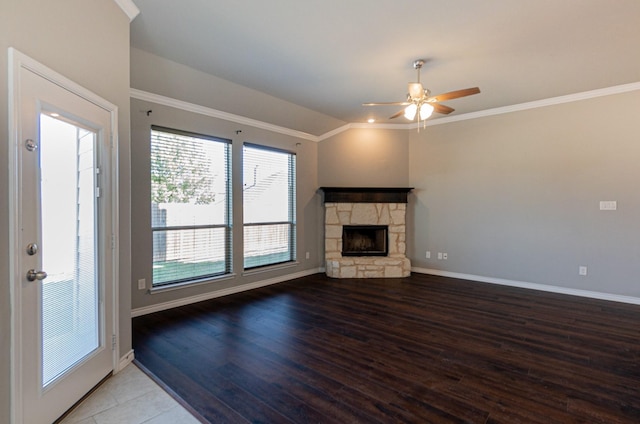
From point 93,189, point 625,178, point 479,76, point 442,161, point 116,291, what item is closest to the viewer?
point 93,189

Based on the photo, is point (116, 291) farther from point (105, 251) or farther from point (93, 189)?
point (93, 189)

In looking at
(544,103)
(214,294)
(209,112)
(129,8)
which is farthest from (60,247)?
(544,103)

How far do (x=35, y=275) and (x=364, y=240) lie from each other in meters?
5.15

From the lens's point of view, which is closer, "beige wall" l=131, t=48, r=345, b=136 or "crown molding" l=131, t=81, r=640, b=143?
"beige wall" l=131, t=48, r=345, b=136

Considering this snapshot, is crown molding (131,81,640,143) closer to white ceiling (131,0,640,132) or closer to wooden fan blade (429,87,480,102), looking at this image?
white ceiling (131,0,640,132)

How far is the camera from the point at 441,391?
2199mm

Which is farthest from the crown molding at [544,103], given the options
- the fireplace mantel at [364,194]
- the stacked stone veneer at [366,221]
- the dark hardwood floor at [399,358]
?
the dark hardwood floor at [399,358]

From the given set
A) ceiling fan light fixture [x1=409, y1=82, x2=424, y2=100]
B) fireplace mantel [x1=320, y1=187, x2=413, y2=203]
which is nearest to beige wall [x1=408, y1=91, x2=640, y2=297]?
fireplace mantel [x1=320, y1=187, x2=413, y2=203]

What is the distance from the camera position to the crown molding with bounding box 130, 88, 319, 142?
3.68 metres

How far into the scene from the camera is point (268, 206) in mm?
5312

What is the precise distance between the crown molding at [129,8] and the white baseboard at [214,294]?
10.1 feet

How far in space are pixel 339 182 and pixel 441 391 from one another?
172 inches

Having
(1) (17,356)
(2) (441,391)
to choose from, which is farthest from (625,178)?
(1) (17,356)

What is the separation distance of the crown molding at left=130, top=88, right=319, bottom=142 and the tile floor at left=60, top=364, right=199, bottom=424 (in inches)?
118
